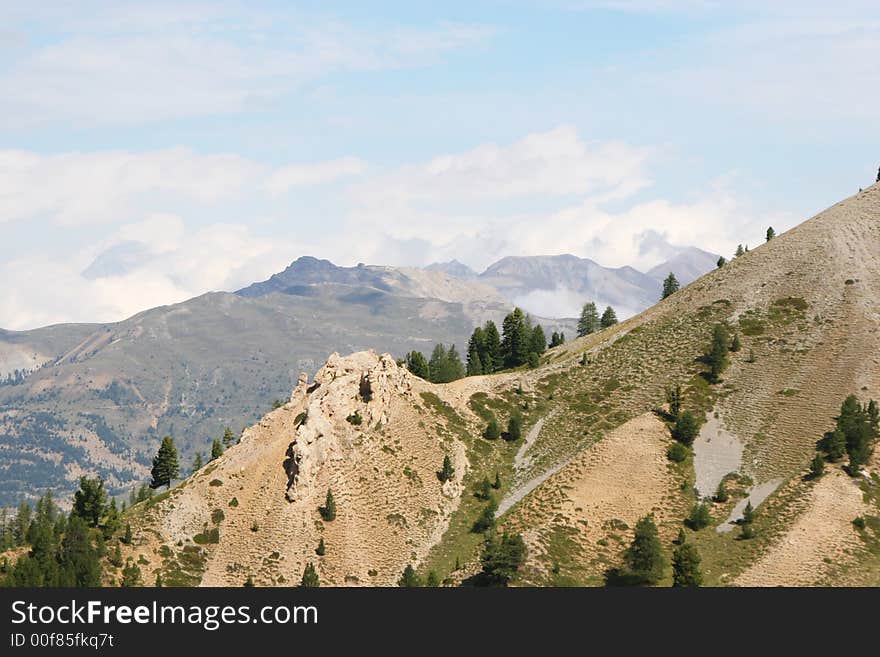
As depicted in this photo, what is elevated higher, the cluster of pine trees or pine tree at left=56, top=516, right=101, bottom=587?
the cluster of pine trees

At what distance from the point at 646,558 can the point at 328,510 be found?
4979cm

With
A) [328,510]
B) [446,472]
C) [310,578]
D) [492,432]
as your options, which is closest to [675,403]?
[492,432]

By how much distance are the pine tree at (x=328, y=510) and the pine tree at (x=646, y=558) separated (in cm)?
4614

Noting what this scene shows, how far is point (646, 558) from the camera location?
408 ft

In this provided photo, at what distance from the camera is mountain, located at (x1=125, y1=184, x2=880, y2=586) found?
438 ft

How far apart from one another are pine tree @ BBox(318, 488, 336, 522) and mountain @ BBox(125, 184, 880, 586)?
0.65 m

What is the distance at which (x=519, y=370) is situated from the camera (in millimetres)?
199625

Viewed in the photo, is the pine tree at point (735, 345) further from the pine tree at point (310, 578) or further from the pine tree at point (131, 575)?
the pine tree at point (131, 575)

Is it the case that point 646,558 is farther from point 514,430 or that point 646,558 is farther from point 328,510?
point 328,510

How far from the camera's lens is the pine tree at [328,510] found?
476 feet

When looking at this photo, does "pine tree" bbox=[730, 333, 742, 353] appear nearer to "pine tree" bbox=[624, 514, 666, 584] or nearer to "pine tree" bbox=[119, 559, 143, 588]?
"pine tree" bbox=[624, 514, 666, 584]

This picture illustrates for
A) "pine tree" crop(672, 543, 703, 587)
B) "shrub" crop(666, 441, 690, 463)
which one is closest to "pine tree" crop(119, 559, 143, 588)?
"pine tree" crop(672, 543, 703, 587)

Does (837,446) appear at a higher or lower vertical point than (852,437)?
lower

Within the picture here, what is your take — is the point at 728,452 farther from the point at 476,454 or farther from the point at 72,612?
the point at 72,612
